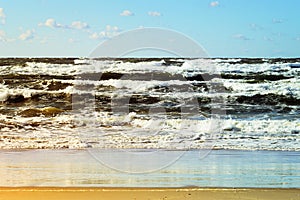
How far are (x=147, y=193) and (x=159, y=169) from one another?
2603mm

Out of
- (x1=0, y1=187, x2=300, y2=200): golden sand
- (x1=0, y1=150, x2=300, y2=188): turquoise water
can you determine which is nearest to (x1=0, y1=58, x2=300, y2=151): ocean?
(x1=0, y1=150, x2=300, y2=188): turquoise water

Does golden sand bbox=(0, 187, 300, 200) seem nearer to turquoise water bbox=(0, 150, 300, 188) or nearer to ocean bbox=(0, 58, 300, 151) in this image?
turquoise water bbox=(0, 150, 300, 188)

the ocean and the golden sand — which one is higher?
the ocean

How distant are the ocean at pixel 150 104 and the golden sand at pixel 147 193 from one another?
5407 millimetres

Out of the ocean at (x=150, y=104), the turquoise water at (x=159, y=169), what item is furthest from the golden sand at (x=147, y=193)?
the ocean at (x=150, y=104)

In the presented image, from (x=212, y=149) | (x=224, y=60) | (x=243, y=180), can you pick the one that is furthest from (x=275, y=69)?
(x=243, y=180)

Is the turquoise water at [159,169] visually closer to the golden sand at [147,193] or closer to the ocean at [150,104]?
the golden sand at [147,193]

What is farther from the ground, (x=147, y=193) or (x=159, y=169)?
(x=159, y=169)

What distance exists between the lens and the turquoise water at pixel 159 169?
9.51 m

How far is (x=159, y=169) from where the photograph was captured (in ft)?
36.4

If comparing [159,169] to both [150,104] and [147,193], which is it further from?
[150,104]

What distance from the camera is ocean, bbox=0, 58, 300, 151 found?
1584 cm

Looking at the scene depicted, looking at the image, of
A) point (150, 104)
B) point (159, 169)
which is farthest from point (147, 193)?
point (150, 104)

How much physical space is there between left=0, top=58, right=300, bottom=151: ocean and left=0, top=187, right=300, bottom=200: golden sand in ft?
17.7
